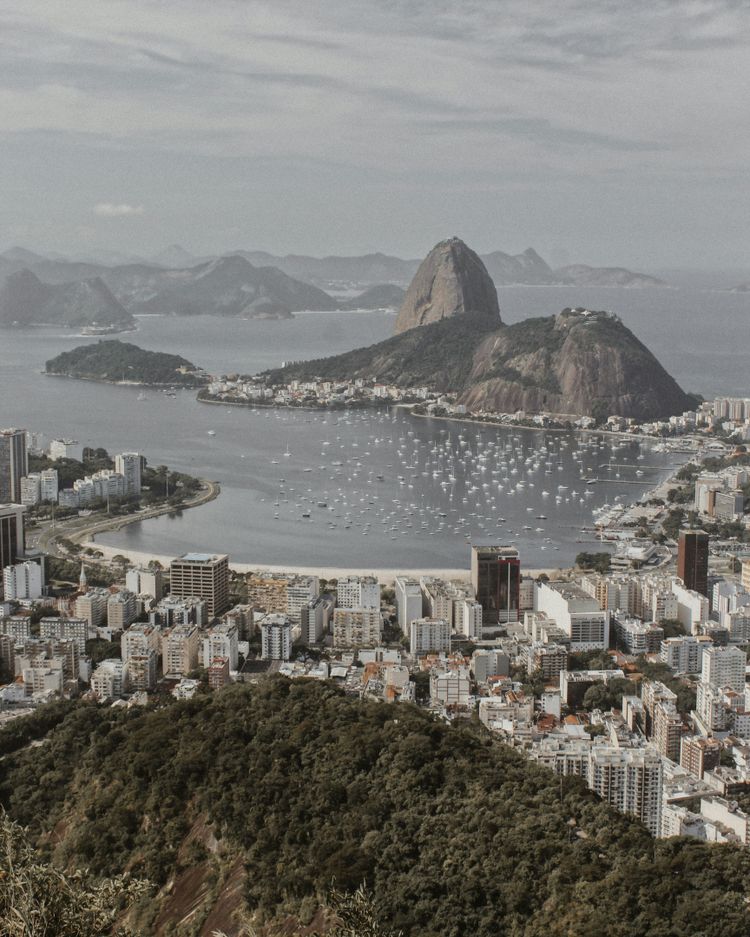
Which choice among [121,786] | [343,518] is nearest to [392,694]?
[121,786]

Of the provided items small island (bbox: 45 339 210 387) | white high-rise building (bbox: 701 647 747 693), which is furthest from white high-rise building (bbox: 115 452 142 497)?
small island (bbox: 45 339 210 387)

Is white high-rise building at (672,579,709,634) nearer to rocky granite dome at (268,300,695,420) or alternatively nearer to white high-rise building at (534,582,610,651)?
white high-rise building at (534,582,610,651)

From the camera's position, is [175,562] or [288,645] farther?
[175,562]

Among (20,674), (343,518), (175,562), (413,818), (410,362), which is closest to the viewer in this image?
(413,818)

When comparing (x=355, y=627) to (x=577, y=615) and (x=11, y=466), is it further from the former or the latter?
(x=11, y=466)

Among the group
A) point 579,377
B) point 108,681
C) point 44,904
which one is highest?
point 579,377

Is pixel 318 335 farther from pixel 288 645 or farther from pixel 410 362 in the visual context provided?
pixel 288 645

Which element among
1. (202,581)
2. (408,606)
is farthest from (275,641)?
(202,581)
